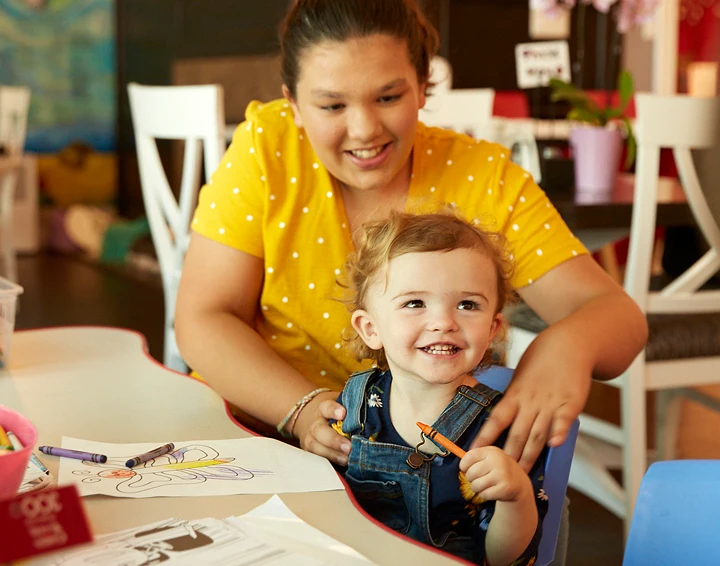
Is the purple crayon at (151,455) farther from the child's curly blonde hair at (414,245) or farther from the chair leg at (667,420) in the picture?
the chair leg at (667,420)

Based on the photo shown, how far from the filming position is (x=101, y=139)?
687 cm

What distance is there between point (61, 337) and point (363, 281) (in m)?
0.52

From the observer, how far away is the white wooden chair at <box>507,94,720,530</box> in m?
1.94

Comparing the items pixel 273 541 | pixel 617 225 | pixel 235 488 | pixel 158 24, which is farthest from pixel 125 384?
pixel 158 24

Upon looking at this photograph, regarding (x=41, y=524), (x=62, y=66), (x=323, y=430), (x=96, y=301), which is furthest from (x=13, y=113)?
(x=41, y=524)

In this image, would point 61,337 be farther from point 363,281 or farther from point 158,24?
point 158,24

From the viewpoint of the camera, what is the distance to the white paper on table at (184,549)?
0.67 m

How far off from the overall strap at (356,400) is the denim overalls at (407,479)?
1 cm

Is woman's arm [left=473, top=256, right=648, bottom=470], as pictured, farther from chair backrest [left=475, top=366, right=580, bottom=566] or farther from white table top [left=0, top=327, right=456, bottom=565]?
white table top [left=0, top=327, right=456, bottom=565]

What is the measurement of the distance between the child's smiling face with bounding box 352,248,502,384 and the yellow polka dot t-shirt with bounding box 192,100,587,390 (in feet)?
0.92

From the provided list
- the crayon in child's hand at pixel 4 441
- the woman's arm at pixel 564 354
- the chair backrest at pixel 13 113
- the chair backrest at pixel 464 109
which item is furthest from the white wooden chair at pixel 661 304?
the chair backrest at pixel 13 113

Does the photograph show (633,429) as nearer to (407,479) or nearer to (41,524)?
(407,479)

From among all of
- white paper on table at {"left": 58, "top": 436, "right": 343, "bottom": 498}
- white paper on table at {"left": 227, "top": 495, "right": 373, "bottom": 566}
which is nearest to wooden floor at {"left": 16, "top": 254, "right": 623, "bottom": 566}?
white paper on table at {"left": 58, "top": 436, "right": 343, "bottom": 498}

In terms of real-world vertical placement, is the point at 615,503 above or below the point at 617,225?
below
